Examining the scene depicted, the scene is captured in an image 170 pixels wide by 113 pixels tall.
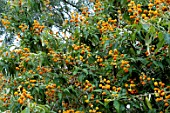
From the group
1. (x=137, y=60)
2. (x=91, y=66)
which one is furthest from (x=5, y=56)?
(x=137, y=60)

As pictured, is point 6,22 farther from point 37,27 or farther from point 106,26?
point 106,26

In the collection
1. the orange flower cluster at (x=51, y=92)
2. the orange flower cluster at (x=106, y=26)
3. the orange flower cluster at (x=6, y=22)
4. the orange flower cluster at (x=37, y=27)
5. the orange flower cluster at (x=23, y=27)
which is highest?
the orange flower cluster at (x=6, y=22)

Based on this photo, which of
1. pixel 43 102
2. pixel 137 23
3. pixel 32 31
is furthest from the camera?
pixel 32 31

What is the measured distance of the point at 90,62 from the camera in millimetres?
2201

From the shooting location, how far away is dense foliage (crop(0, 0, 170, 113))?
189cm

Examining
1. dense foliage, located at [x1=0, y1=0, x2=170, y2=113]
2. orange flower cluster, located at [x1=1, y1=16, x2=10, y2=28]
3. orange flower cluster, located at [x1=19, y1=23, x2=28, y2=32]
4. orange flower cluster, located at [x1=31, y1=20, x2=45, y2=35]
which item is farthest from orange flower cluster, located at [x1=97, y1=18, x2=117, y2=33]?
orange flower cluster, located at [x1=1, y1=16, x2=10, y2=28]

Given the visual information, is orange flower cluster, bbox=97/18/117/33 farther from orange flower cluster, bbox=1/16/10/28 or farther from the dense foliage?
orange flower cluster, bbox=1/16/10/28

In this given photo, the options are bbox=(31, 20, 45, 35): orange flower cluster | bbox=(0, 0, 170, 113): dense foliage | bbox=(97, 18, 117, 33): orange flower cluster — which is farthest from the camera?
bbox=(31, 20, 45, 35): orange flower cluster

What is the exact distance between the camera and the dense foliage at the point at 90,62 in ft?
6.20

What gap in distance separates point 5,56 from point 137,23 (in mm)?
1101

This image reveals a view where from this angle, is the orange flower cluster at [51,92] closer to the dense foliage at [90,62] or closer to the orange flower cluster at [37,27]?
the dense foliage at [90,62]

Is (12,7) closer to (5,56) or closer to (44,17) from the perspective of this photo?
(44,17)

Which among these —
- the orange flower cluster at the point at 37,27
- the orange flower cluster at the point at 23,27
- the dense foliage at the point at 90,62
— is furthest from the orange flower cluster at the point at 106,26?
the orange flower cluster at the point at 23,27

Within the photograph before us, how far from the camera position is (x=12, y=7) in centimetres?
262
